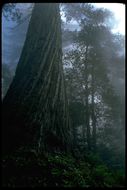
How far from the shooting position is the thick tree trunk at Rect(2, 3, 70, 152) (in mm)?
7059

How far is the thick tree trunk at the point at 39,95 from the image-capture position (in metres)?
7.06

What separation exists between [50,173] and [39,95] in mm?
2111

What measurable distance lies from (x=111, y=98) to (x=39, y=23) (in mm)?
13652

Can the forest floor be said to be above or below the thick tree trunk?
below

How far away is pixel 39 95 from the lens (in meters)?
7.58

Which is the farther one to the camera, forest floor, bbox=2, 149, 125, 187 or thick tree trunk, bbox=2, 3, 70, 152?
thick tree trunk, bbox=2, 3, 70, 152

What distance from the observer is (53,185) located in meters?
5.80

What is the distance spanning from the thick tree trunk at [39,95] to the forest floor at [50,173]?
46 centimetres

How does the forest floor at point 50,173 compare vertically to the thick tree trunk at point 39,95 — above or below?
below

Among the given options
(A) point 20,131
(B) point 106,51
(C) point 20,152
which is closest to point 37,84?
(A) point 20,131

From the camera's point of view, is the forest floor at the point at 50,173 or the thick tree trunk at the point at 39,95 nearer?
the forest floor at the point at 50,173

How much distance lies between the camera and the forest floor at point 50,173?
5770mm

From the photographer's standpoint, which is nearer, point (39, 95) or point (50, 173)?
point (50, 173)

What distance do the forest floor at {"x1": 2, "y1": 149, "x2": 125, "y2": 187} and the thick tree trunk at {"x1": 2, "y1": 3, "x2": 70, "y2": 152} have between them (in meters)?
0.46
